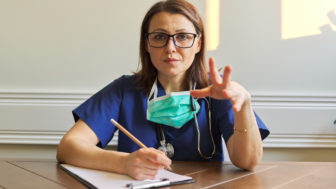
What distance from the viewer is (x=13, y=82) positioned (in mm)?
2123

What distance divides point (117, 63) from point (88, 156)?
40.8 inches

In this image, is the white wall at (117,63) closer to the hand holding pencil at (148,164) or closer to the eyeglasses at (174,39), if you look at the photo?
the eyeglasses at (174,39)

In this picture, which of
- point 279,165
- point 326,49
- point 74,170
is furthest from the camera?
point 326,49

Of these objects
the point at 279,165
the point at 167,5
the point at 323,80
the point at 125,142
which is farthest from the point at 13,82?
the point at 323,80

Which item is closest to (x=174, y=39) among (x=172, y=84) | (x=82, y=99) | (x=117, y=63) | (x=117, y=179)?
(x=172, y=84)

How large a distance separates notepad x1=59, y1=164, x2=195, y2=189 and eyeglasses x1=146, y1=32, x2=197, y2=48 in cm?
56

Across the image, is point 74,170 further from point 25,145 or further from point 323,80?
point 323,80

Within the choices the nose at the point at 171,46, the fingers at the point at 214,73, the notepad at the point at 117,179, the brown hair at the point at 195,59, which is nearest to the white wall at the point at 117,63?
the brown hair at the point at 195,59

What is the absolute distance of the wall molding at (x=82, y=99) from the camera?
2.07 metres

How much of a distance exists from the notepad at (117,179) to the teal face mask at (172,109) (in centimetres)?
32

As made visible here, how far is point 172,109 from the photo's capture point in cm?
136

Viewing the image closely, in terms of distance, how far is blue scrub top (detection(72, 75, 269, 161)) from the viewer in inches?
55.4

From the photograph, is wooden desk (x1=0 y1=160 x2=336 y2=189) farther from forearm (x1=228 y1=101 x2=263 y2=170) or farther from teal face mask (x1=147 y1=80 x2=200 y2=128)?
teal face mask (x1=147 y1=80 x2=200 y2=128)

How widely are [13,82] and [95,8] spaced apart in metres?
0.71
